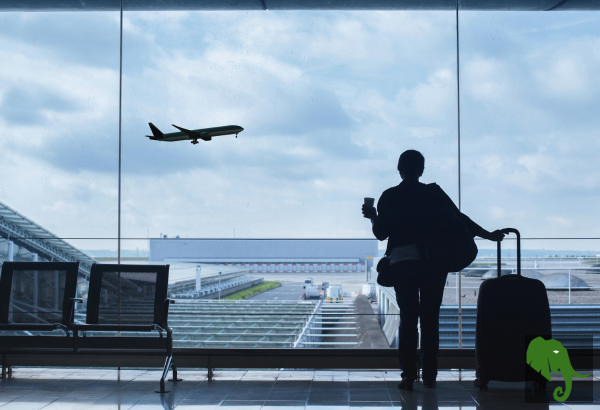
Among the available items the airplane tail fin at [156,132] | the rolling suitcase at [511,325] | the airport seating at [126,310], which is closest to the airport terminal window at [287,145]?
the airplane tail fin at [156,132]

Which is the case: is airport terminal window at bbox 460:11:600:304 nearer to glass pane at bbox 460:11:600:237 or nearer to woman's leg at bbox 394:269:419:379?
glass pane at bbox 460:11:600:237

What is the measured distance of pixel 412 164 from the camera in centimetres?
269

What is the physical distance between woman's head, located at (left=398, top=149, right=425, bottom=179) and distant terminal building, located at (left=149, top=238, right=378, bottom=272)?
2.13 ft

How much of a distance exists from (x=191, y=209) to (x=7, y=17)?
Answer: 2134mm

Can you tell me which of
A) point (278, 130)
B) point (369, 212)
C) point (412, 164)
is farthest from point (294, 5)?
point (369, 212)

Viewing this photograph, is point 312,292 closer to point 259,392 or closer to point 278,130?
point 259,392

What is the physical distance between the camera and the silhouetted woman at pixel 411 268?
8.46ft

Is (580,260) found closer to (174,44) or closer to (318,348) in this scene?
(318,348)

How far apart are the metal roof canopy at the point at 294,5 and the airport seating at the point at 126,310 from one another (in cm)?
199

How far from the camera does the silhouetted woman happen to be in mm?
2578

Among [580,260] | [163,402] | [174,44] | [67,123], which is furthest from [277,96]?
[580,260]

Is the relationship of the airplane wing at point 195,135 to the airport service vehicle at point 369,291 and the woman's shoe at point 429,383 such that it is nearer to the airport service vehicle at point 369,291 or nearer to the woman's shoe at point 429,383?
the airport service vehicle at point 369,291

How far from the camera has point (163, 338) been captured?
9.41 feet

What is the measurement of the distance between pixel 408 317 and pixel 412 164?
2.87 ft
